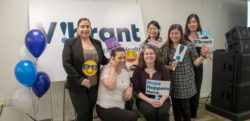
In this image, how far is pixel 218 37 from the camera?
3957 mm

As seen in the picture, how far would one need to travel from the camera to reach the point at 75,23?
2660 millimetres

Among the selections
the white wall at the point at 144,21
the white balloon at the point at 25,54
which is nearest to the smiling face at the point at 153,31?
the white wall at the point at 144,21

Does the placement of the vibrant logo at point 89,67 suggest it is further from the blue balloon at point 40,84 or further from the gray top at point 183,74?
the gray top at point 183,74

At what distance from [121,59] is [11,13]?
1.69 metres

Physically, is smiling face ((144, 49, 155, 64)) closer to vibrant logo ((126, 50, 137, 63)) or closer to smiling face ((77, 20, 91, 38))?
smiling face ((77, 20, 91, 38))

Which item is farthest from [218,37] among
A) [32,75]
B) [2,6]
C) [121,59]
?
[2,6]

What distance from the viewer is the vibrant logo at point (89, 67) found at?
1.86 metres

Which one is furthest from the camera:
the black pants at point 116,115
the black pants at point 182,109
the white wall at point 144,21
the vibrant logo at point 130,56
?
the vibrant logo at point 130,56

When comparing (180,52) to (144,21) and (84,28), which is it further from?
(144,21)

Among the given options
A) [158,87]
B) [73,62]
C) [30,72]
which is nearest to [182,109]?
[158,87]

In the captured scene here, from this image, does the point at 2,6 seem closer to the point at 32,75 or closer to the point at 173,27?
the point at 32,75

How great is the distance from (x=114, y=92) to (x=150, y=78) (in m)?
0.42

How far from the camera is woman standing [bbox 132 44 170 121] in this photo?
1.87 m

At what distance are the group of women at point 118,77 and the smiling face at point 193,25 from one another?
419 millimetres
